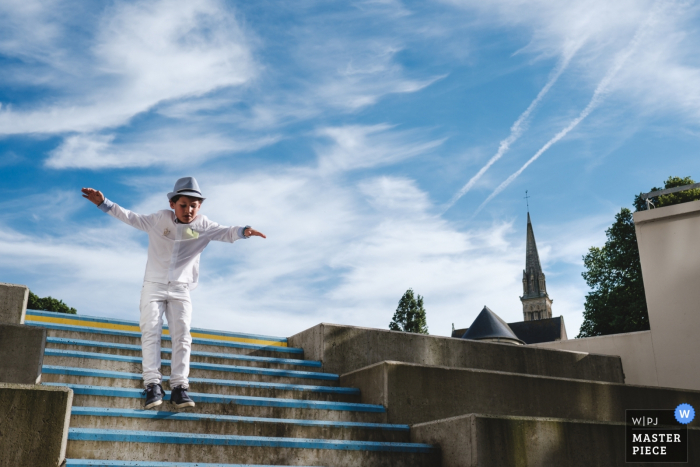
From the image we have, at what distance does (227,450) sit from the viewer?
15.6ft

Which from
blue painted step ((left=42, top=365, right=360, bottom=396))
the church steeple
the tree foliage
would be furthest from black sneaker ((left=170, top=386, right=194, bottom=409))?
the church steeple

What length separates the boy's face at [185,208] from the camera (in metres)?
5.06

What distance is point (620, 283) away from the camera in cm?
3534

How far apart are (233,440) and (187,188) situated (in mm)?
2160

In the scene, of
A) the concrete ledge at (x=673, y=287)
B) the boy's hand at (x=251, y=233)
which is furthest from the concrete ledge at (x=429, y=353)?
the boy's hand at (x=251, y=233)

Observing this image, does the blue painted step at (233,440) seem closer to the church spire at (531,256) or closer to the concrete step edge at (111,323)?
the concrete step edge at (111,323)

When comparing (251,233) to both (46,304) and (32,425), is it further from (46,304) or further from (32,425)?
(46,304)

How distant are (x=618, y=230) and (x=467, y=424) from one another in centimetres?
3486

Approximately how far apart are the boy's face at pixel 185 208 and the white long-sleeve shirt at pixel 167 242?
65mm

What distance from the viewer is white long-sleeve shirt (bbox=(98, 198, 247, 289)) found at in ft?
16.5

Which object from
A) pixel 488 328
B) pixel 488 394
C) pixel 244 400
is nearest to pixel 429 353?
pixel 488 394

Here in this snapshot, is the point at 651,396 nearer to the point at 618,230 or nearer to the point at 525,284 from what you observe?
the point at 618,230

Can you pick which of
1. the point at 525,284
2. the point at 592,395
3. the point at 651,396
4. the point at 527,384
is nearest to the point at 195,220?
the point at 527,384

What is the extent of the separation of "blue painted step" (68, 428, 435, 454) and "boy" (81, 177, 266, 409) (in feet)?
1.12
